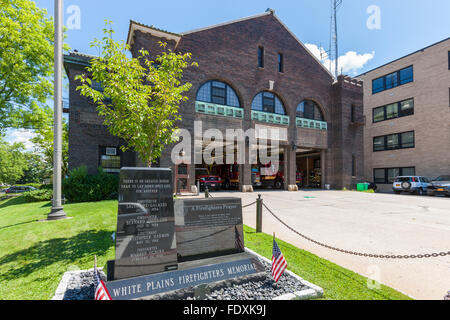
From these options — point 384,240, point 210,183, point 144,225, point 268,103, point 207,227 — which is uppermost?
point 268,103

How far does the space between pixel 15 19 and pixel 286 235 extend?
2230 centimetres

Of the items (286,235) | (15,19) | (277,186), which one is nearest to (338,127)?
(277,186)

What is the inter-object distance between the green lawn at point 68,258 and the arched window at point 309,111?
20513 millimetres

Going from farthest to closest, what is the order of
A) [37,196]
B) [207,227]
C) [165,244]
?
1. [37,196]
2. [207,227]
3. [165,244]

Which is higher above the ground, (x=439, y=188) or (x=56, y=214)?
(x=56, y=214)

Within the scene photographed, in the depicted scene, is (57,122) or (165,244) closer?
(165,244)

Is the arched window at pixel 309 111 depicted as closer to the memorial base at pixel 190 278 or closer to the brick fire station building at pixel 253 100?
the brick fire station building at pixel 253 100

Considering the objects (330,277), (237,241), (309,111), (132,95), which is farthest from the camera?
(309,111)

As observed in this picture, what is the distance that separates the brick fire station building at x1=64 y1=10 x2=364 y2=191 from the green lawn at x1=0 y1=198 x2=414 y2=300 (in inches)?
336

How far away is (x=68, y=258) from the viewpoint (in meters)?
4.92

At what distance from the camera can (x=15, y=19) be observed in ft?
49.6

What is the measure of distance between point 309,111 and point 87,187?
23093mm

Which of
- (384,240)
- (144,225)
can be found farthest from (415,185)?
(144,225)

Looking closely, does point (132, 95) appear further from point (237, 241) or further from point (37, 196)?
point (37, 196)
